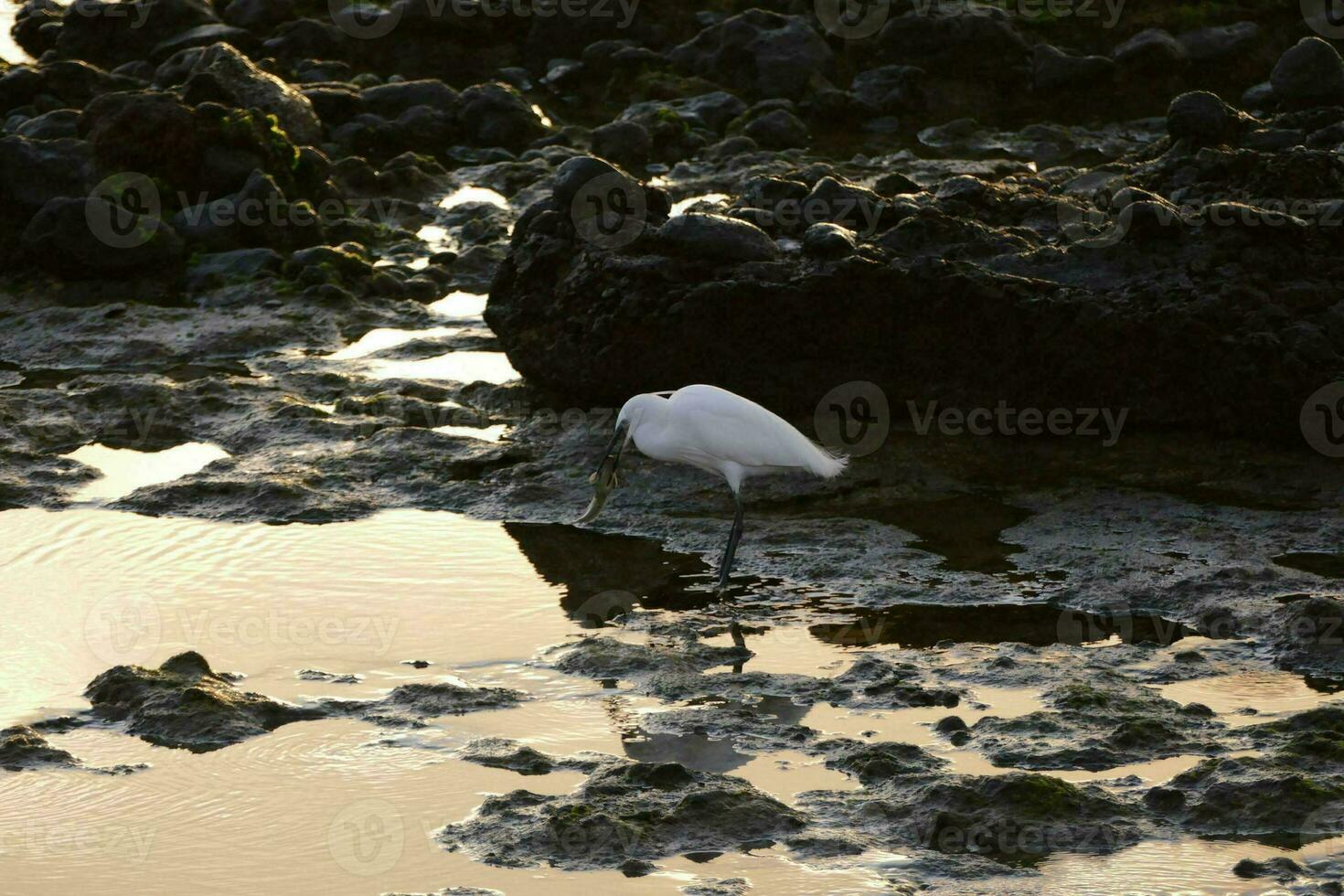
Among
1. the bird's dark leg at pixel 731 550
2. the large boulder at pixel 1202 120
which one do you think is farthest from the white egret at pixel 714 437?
the large boulder at pixel 1202 120

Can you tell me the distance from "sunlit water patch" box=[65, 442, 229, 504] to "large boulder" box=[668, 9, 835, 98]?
11.6 metres

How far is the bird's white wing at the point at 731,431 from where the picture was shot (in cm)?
809

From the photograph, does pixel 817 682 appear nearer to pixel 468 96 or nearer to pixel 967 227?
pixel 967 227

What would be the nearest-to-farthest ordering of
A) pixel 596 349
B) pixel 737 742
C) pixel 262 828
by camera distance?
pixel 262 828 → pixel 737 742 → pixel 596 349

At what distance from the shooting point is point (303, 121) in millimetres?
17109

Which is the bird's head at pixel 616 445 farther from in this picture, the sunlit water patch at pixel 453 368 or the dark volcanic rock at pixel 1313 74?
the dark volcanic rock at pixel 1313 74

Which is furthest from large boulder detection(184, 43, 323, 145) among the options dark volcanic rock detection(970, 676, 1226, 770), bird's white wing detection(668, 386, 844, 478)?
dark volcanic rock detection(970, 676, 1226, 770)

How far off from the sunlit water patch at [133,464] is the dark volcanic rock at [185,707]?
2.90m

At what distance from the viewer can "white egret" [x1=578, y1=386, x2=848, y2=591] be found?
26.6 feet

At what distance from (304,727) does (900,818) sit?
2.34 meters

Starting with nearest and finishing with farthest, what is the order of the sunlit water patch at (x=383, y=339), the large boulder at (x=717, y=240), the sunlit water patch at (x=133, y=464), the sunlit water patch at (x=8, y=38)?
the sunlit water patch at (x=133, y=464) < the large boulder at (x=717, y=240) < the sunlit water patch at (x=383, y=339) < the sunlit water patch at (x=8, y=38)

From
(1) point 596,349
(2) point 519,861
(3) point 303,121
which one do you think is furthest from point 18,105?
(2) point 519,861

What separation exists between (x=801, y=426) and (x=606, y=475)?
5.34 ft

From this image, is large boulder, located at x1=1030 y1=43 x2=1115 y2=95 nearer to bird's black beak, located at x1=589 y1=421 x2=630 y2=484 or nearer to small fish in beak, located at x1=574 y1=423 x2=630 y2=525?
small fish in beak, located at x1=574 y1=423 x2=630 y2=525
